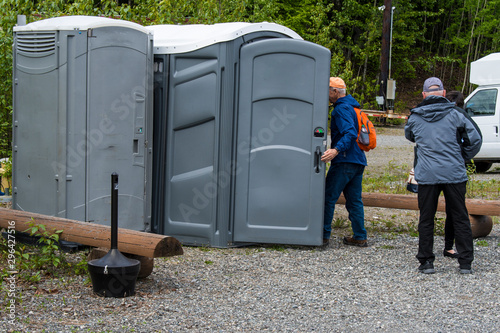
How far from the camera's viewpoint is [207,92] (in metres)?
6.97

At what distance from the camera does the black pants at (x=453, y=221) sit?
623 centimetres

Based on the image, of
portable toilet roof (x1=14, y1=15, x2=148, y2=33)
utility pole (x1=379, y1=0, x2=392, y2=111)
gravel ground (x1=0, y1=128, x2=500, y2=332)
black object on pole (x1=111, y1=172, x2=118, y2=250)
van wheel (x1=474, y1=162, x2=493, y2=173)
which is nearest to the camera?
gravel ground (x1=0, y1=128, x2=500, y2=332)

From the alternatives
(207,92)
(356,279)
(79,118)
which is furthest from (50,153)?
(356,279)

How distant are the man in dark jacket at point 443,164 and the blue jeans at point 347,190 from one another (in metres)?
0.99

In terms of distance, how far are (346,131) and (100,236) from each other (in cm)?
288

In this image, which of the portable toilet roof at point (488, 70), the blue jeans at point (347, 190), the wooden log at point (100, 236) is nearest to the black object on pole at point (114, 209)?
the wooden log at point (100, 236)

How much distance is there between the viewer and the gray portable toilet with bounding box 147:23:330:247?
6918 mm

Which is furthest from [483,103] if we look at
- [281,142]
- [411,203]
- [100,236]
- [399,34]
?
[399,34]

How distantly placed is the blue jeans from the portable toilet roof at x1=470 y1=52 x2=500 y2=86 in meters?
9.86

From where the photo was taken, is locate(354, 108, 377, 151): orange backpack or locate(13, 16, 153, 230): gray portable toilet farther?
locate(354, 108, 377, 151): orange backpack

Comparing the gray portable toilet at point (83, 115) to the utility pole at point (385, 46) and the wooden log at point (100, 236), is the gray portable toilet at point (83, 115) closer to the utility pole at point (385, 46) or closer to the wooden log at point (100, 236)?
the wooden log at point (100, 236)

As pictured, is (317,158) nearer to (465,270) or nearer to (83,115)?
(465,270)

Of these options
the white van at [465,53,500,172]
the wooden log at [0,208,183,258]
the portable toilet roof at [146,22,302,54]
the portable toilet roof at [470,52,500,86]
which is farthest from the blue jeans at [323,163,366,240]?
the portable toilet roof at [470,52,500,86]

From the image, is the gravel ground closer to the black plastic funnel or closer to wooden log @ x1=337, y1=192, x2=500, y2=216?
the black plastic funnel
